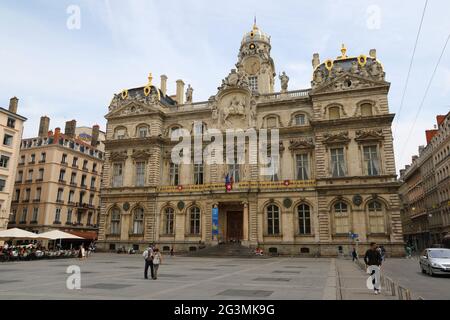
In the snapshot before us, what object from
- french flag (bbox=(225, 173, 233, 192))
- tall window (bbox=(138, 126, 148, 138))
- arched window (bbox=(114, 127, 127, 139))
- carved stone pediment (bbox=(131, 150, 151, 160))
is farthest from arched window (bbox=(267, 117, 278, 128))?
arched window (bbox=(114, 127, 127, 139))

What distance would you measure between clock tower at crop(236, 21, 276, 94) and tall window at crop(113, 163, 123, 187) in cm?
2215

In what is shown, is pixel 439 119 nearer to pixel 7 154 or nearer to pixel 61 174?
pixel 61 174

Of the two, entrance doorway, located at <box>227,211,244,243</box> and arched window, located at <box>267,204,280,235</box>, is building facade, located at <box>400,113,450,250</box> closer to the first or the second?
arched window, located at <box>267,204,280,235</box>

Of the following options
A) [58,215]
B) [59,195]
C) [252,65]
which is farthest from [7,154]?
[252,65]

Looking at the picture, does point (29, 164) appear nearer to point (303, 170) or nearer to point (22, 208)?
point (22, 208)

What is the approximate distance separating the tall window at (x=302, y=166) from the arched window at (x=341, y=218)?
485cm

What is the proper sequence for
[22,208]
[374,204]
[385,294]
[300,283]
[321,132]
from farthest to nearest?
1. [22,208]
2. [321,132]
3. [374,204]
4. [300,283]
5. [385,294]

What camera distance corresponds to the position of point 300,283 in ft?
53.7

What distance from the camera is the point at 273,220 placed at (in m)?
40.8

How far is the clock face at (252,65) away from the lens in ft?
181

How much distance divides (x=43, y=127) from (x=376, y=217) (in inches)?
2168

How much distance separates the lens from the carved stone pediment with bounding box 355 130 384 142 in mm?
38469
